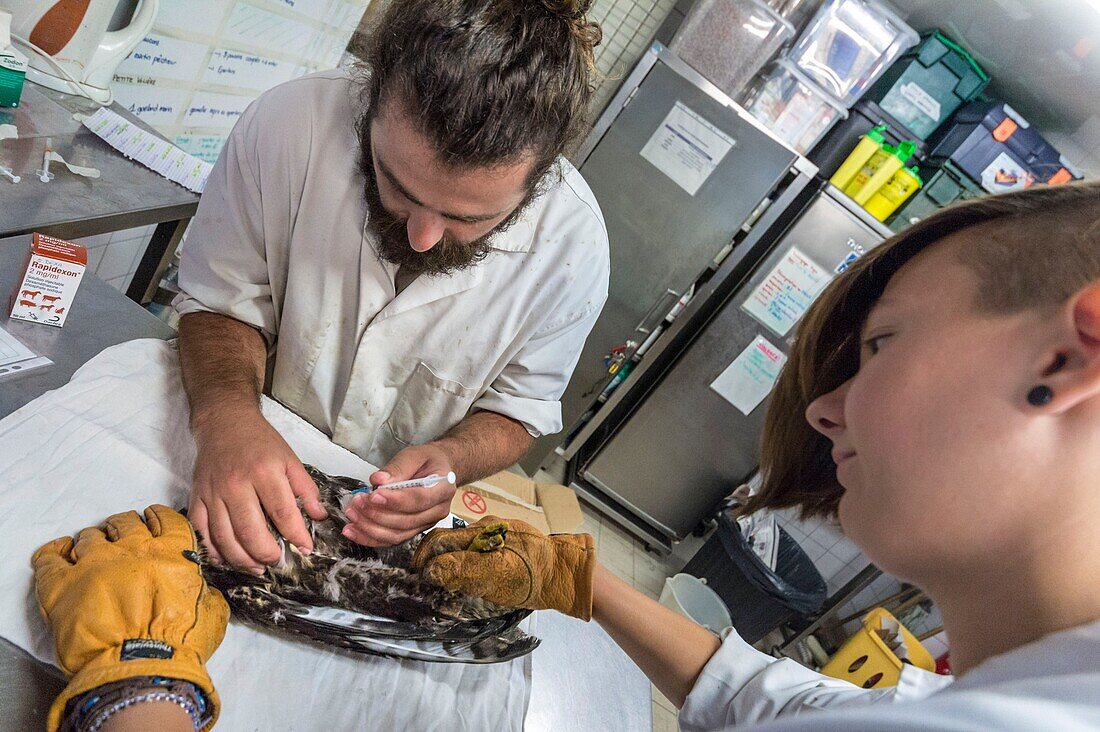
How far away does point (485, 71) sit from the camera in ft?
3.16

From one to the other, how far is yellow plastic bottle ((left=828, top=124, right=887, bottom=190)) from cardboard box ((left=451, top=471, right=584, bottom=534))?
2147mm

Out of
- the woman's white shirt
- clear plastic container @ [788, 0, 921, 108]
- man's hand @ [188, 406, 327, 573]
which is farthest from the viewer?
clear plastic container @ [788, 0, 921, 108]

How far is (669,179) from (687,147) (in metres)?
0.18

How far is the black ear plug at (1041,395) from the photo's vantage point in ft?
1.68

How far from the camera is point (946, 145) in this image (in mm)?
3139

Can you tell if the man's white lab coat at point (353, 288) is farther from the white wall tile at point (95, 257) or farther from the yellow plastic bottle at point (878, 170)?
the yellow plastic bottle at point (878, 170)

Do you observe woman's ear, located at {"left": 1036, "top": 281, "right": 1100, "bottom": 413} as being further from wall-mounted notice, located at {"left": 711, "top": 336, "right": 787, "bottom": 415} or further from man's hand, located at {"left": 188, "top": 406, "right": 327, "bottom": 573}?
wall-mounted notice, located at {"left": 711, "top": 336, "right": 787, "bottom": 415}

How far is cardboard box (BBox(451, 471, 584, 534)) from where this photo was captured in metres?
2.01

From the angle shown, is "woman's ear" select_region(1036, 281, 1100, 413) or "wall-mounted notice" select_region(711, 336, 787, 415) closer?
"woman's ear" select_region(1036, 281, 1100, 413)

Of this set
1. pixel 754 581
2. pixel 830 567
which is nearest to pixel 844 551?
pixel 830 567

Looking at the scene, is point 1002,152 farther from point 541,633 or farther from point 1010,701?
point 1010,701

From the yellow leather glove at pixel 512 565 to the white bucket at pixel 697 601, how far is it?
2114mm

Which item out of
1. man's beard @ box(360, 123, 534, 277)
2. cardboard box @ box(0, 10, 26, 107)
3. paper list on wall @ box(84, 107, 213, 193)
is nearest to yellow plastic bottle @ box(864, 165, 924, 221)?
man's beard @ box(360, 123, 534, 277)

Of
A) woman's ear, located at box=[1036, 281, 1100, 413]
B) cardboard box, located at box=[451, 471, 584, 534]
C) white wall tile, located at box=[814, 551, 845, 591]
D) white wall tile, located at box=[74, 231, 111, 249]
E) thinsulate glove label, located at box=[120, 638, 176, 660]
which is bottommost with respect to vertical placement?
cardboard box, located at box=[451, 471, 584, 534]
